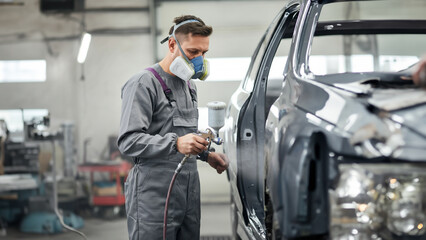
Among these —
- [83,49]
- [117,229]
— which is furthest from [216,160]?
[83,49]

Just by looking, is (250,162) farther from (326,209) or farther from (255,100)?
(326,209)

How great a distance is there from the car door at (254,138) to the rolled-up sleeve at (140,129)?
2.46 feet

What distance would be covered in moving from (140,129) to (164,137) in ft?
0.41

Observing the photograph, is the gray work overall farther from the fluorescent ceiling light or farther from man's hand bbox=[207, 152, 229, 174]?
the fluorescent ceiling light

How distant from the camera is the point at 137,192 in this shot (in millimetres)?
2494

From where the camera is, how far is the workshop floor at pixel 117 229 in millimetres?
5266

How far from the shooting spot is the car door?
3.00 metres


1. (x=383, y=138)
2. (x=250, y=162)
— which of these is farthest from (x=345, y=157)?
(x=250, y=162)

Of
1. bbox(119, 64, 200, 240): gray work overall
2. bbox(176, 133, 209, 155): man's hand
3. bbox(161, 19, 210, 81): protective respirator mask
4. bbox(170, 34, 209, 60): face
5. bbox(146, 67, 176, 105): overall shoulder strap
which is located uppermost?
bbox(170, 34, 209, 60): face

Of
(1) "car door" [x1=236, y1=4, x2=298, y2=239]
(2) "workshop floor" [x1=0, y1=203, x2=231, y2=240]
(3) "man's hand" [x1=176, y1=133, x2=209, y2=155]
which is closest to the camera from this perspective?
(3) "man's hand" [x1=176, y1=133, x2=209, y2=155]

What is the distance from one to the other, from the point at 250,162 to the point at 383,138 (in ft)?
4.77

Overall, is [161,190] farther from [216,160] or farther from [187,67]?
[187,67]

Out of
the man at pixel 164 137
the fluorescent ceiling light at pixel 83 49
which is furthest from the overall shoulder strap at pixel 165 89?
the fluorescent ceiling light at pixel 83 49

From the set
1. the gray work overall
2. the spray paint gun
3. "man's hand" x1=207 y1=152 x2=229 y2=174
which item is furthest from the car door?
the gray work overall
